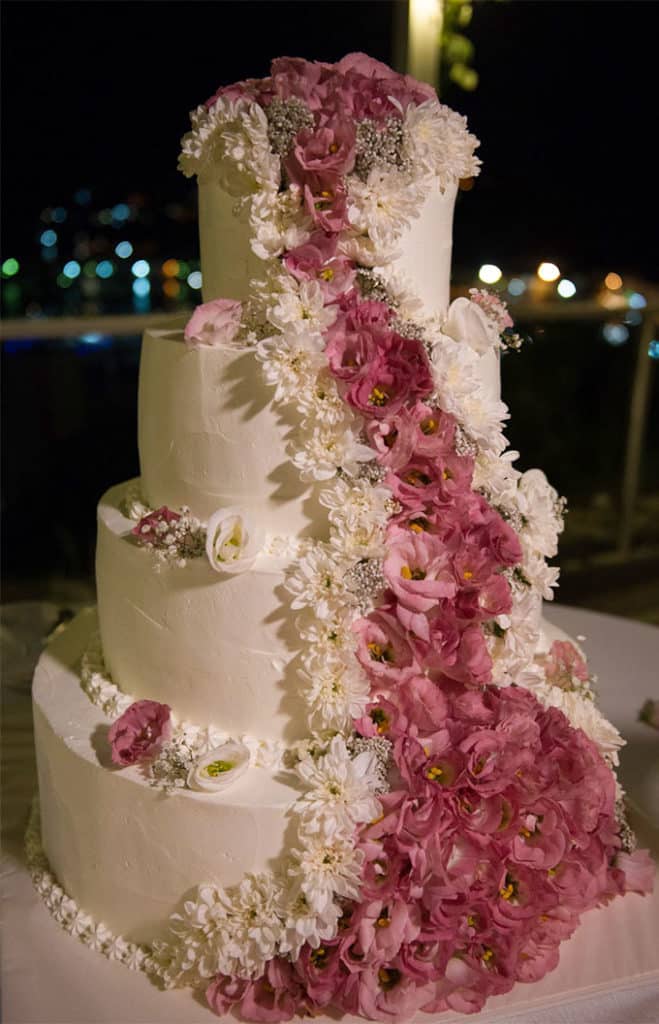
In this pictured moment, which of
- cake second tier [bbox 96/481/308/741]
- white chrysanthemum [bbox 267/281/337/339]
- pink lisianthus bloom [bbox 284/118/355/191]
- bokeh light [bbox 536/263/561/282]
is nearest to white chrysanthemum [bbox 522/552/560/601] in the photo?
cake second tier [bbox 96/481/308/741]

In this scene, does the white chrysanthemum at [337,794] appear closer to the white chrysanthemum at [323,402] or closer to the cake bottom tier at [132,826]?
the cake bottom tier at [132,826]

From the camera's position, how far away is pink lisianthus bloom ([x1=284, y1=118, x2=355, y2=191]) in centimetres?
201

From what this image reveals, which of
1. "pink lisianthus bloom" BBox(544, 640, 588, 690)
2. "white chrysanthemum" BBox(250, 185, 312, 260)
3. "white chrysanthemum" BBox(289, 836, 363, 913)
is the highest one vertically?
"white chrysanthemum" BBox(250, 185, 312, 260)

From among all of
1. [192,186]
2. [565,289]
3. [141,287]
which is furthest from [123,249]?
[565,289]

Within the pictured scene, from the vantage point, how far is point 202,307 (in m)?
2.12

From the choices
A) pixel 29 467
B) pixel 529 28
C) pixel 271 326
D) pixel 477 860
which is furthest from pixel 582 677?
pixel 529 28

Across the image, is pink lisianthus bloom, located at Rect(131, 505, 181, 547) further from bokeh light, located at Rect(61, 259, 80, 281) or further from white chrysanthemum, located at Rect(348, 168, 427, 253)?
bokeh light, located at Rect(61, 259, 80, 281)

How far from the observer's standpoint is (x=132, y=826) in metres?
2.11

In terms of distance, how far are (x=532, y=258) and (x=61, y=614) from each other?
432 cm

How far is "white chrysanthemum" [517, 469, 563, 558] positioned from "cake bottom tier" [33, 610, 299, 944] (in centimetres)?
84

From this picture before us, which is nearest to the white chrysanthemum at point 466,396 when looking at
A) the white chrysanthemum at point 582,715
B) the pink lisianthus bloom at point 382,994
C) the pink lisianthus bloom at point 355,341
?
the pink lisianthus bloom at point 355,341

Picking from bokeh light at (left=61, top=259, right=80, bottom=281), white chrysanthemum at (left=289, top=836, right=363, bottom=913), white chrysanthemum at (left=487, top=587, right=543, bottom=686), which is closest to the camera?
white chrysanthemum at (left=289, top=836, right=363, bottom=913)

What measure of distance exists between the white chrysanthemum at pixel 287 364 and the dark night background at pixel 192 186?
329 centimetres

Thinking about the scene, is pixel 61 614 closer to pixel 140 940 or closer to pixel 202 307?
pixel 140 940
